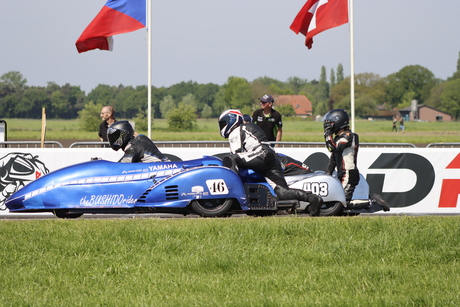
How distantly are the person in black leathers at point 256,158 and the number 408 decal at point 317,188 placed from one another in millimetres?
386

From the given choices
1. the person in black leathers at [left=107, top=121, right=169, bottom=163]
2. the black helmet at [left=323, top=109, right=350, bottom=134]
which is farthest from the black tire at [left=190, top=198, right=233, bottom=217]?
the black helmet at [left=323, top=109, right=350, bottom=134]

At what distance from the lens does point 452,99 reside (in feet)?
443

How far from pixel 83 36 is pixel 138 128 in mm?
56805

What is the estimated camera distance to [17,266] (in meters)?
6.55

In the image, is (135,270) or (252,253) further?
(252,253)

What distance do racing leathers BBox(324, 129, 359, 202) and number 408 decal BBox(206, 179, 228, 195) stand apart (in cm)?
195

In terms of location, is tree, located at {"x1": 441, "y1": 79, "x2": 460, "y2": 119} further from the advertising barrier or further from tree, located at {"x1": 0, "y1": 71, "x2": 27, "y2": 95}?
the advertising barrier

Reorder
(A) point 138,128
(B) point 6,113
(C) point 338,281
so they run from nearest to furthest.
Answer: (C) point 338,281, (A) point 138,128, (B) point 6,113

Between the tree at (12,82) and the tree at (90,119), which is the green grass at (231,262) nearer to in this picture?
the tree at (90,119)

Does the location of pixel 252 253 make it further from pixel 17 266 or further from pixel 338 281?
pixel 17 266

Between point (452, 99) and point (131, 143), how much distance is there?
13271 centimetres

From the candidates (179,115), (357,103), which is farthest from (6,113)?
(357,103)

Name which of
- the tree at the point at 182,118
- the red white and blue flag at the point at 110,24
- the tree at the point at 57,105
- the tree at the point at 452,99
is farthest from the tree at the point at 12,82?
the red white and blue flag at the point at 110,24

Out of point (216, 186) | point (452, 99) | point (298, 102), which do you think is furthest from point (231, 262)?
point (452, 99)
